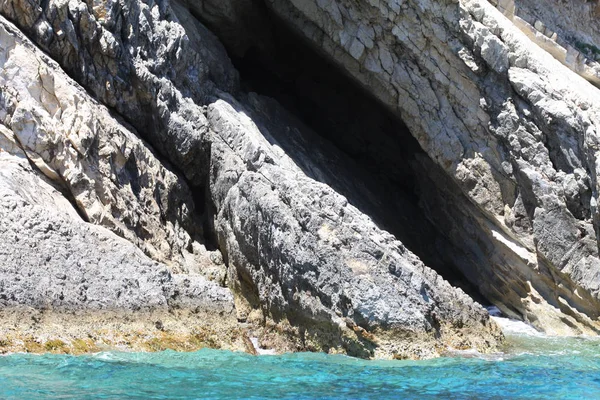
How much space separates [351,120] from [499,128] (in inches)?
193

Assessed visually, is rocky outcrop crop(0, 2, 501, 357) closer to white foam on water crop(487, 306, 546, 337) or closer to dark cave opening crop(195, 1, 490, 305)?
white foam on water crop(487, 306, 546, 337)

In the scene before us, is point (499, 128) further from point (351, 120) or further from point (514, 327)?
point (351, 120)

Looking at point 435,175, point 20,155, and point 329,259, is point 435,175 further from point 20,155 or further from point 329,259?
point 20,155

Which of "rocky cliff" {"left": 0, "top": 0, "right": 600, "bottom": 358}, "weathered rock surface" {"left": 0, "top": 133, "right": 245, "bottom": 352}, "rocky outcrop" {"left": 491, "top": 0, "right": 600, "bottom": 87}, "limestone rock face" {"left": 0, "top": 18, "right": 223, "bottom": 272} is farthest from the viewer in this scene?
"rocky outcrop" {"left": 491, "top": 0, "right": 600, "bottom": 87}

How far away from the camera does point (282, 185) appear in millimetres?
11539

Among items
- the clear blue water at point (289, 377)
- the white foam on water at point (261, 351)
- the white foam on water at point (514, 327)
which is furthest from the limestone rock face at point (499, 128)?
the white foam on water at point (261, 351)

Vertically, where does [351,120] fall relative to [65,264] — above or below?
above

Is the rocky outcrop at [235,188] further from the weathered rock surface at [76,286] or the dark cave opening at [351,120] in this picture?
the dark cave opening at [351,120]

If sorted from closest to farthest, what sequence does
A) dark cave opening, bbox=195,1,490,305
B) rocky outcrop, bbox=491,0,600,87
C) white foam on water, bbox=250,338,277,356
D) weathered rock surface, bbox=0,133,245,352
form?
weathered rock surface, bbox=0,133,245,352 → white foam on water, bbox=250,338,277,356 → rocky outcrop, bbox=491,0,600,87 → dark cave opening, bbox=195,1,490,305

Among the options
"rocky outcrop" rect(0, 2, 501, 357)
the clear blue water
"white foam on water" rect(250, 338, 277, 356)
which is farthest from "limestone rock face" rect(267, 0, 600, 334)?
"white foam on water" rect(250, 338, 277, 356)

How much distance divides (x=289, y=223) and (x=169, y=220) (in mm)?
2547

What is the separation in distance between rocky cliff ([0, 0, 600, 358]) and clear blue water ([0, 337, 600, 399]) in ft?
2.13

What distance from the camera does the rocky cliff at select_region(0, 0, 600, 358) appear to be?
33.5 feet

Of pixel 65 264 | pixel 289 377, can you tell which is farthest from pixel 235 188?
pixel 289 377
